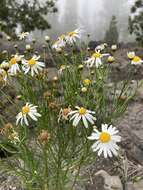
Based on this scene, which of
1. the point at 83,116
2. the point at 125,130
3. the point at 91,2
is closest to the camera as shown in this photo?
the point at 83,116

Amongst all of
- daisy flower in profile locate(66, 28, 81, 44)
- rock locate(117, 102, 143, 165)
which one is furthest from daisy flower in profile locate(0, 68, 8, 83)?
rock locate(117, 102, 143, 165)

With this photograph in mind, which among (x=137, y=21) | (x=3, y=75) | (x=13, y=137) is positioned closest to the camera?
(x=13, y=137)

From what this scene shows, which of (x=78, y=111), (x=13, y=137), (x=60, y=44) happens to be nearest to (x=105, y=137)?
(x=78, y=111)

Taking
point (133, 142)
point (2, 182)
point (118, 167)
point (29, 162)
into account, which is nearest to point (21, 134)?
point (29, 162)

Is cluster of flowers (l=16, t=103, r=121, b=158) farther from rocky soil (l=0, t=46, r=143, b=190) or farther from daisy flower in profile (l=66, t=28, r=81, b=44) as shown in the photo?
rocky soil (l=0, t=46, r=143, b=190)

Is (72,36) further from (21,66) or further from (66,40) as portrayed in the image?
(21,66)

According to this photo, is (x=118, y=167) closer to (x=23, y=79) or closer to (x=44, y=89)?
(x=44, y=89)

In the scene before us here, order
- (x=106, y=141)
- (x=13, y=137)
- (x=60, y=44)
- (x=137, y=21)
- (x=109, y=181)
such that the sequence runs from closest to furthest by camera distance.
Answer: (x=106, y=141) → (x=13, y=137) → (x=60, y=44) → (x=109, y=181) → (x=137, y=21)

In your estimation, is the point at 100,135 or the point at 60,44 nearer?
the point at 100,135

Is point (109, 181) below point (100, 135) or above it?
Result: above
